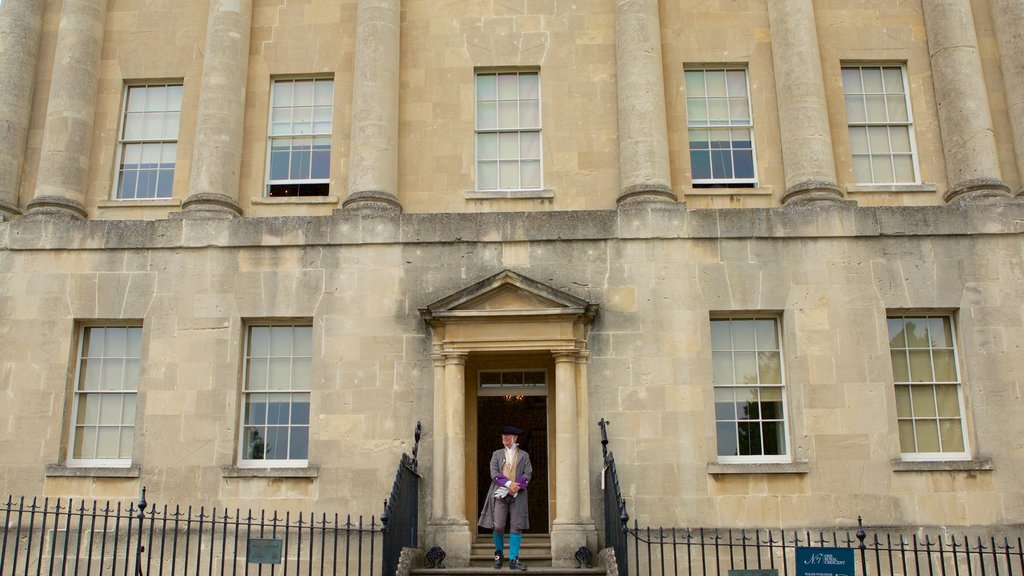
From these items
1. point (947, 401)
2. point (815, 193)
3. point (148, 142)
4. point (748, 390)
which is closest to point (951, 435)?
point (947, 401)

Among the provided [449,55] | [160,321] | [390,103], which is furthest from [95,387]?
[449,55]

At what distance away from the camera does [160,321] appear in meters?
14.3

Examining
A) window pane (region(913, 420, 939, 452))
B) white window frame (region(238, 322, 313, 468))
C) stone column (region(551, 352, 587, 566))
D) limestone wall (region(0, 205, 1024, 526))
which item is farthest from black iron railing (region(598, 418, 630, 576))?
window pane (region(913, 420, 939, 452))

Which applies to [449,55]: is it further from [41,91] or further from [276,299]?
[41,91]

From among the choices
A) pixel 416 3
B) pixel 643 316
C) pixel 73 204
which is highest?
pixel 416 3

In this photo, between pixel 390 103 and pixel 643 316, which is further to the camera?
pixel 390 103

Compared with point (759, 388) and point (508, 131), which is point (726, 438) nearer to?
point (759, 388)

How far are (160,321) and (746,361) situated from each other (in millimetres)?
8884

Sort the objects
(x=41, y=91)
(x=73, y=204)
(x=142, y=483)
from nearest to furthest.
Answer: (x=142, y=483) < (x=73, y=204) < (x=41, y=91)

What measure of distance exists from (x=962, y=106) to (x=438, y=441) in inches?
382

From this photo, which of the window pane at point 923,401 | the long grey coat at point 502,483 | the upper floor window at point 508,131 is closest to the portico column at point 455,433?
the long grey coat at point 502,483

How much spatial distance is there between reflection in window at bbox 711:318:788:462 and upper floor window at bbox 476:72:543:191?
3.93 meters

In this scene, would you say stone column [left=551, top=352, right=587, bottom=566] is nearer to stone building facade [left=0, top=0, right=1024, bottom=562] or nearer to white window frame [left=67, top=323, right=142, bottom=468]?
stone building facade [left=0, top=0, right=1024, bottom=562]

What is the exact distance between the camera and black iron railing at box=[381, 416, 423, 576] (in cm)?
1080
